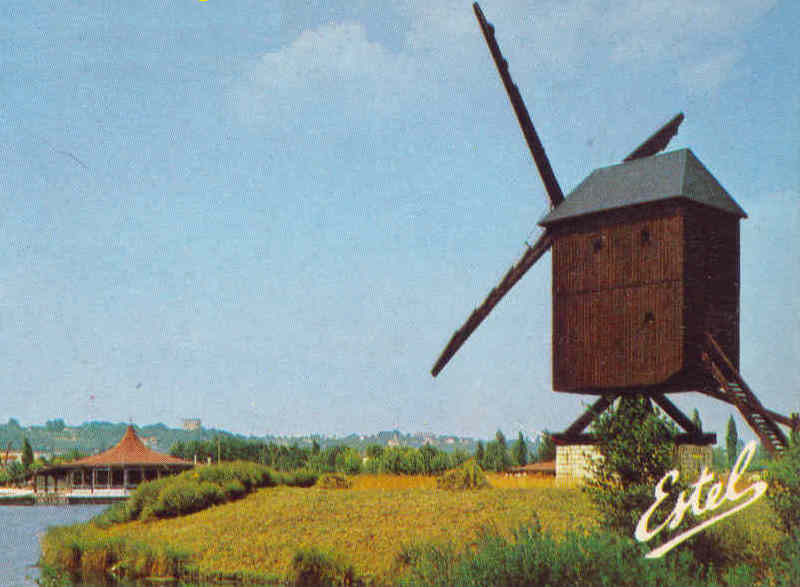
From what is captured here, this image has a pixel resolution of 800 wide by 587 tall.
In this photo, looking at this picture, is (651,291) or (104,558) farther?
(104,558)

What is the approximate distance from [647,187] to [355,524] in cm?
1299

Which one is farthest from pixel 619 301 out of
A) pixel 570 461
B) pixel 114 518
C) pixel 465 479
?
pixel 114 518

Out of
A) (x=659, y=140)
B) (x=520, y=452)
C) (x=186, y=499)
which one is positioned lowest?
(x=520, y=452)

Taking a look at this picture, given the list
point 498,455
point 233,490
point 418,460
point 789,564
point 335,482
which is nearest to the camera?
point 789,564

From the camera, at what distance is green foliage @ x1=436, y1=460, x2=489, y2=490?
30.3m

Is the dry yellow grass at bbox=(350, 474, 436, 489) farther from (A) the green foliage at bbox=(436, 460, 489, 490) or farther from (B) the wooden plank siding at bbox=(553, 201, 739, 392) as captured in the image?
(B) the wooden plank siding at bbox=(553, 201, 739, 392)

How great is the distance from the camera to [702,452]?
99.0ft

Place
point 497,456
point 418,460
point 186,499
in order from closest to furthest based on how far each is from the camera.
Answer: point 186,499, point 418,460, point 497,456

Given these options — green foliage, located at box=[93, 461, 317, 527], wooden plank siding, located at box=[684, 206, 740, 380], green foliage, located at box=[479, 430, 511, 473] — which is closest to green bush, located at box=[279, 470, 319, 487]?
green foliage, located at box=[93, 461, 317, 527]

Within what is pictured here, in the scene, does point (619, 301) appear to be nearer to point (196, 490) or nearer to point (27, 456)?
point (196, 490)

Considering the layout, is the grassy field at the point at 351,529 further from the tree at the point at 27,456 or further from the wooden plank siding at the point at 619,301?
the tree at the point at 27,456

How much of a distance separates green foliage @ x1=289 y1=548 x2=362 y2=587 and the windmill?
9772 millimetres

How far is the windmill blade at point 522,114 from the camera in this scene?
33094 mm

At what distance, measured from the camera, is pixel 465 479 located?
30375 millimetres
